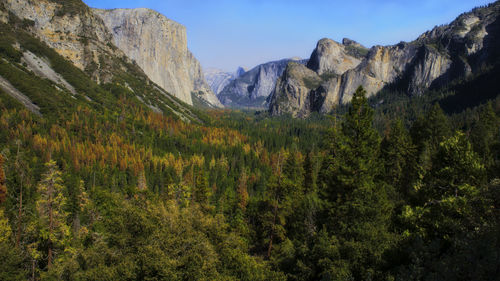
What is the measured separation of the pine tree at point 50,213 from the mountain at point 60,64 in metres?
105

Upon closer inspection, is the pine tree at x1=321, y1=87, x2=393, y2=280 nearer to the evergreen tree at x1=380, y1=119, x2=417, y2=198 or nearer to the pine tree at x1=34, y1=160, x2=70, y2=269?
the evergreen tree at x1=380, y1=119, x2=417, y2=198

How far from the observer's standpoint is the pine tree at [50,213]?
69.3 ft

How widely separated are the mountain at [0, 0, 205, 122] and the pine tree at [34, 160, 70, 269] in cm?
10473

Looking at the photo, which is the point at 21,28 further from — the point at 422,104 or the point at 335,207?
Answer: the point at 422,104

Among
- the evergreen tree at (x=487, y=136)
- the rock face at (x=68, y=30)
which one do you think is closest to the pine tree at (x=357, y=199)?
the evergreen tree at (x=487, y=136)

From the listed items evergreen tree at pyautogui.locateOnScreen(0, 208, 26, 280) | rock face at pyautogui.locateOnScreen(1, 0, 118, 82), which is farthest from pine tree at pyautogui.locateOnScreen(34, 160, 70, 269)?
rock face at pyautogui.locateOnScreen(1, 0, 118, 82)

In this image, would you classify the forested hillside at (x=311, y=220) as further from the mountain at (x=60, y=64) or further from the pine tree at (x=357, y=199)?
the mountain at (x=60, y=64)

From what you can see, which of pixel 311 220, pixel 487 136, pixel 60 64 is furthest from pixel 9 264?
pixel 60 64

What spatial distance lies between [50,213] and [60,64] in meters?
160

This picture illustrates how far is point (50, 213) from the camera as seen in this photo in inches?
840

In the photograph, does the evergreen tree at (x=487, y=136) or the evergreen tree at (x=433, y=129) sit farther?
the evergreen tree at (x=433, y=129)

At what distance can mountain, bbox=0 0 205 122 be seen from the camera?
367 feet

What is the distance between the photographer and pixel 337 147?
20.9m

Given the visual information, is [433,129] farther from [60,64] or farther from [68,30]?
[68,30]
